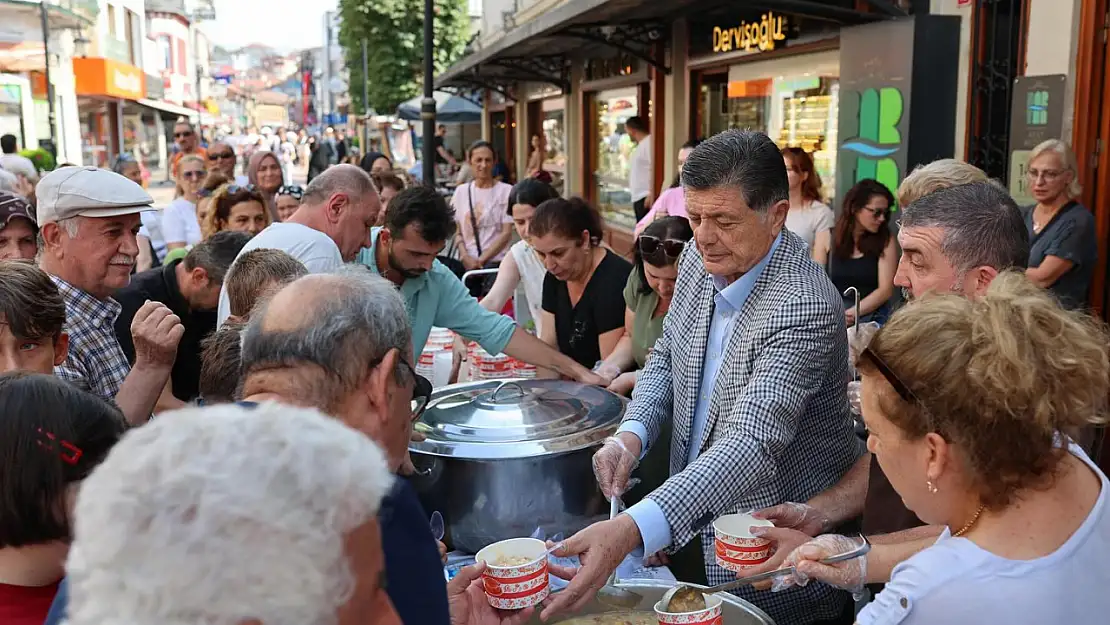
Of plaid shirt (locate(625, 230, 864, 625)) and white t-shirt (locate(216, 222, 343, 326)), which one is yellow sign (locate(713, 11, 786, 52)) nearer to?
white t-shirt (locate(216, 222, 343, 326))

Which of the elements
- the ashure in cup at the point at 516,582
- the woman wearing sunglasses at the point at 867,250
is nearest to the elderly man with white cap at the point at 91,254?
the ashure in cup at the point at 516,582

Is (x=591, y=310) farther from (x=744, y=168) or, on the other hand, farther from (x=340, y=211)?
(x=744, y=168)

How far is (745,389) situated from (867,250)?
420 cm

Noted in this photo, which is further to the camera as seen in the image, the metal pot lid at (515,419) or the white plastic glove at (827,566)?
the metal pot lid at (515,419)

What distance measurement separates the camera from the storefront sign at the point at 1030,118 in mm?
5523

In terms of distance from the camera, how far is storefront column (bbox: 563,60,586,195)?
16.2 meters

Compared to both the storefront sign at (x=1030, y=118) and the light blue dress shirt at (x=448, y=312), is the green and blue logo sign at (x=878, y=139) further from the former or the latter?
the light blue dress shirt at (x=448, y=312)

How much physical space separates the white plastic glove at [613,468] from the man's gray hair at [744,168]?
0.74 metres

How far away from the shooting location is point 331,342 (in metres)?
1.49

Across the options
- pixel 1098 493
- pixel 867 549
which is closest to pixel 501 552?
pixel 867 549

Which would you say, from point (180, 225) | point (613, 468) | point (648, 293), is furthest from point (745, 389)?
point (180, 225)

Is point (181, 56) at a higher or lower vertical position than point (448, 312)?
higher

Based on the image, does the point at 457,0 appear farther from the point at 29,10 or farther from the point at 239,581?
the point at 239,581

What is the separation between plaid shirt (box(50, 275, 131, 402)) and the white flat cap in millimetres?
231
